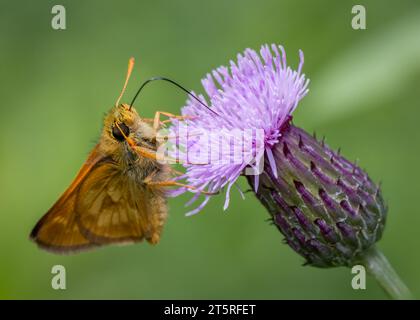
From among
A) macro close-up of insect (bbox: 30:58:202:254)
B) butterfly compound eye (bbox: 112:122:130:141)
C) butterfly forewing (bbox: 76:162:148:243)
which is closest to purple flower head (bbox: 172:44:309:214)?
macro close-up of insect (bbox: 30:58:202:254)

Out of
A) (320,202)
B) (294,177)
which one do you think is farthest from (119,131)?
(320,202)

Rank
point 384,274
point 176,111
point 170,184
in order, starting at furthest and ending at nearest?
point 176,111
point 170,184
point 384,274

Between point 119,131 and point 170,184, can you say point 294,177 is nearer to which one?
point 170,184

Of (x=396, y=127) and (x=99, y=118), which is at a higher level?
(x=99, y=118)

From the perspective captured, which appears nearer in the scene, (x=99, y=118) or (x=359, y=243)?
(x=359, y=243)
